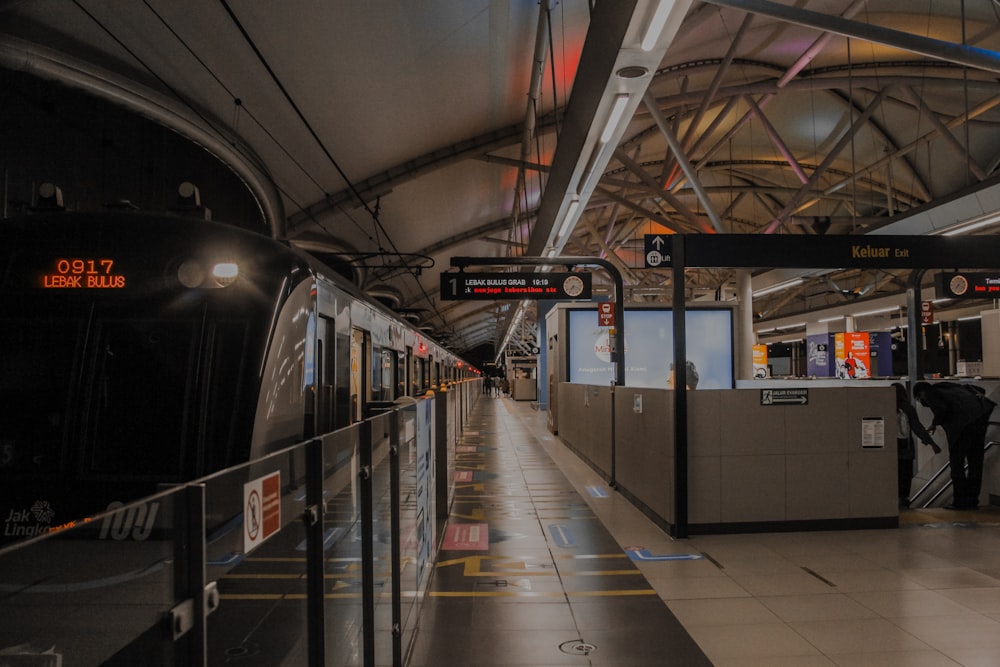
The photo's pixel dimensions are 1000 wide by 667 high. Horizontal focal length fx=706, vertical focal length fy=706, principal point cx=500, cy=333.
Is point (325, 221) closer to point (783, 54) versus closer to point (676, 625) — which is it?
point (783, 54)

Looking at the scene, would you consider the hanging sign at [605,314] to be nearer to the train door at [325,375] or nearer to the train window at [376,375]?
A: the train window at [376,375]

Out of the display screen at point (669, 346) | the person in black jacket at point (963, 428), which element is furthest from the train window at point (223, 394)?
the display screen at point (669, 346)

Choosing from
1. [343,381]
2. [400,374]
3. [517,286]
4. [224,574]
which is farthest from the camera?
[400,374]

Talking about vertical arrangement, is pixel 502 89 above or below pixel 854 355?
above

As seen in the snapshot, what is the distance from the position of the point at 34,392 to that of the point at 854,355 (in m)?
22.4

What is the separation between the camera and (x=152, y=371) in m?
5.23

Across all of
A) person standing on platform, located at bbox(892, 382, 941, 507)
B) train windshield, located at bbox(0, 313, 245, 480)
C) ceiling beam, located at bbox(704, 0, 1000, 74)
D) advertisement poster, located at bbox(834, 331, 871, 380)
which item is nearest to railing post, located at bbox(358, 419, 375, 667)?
train windshield, located at bbox(0, 313, 245, 480)

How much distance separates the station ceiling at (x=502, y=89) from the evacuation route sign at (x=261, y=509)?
4.14 meters

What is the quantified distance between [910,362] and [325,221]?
15.2 metres

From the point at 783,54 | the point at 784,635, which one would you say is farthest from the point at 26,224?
the point at 783,54

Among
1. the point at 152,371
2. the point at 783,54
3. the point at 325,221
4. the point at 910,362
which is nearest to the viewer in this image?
the point at 152,371

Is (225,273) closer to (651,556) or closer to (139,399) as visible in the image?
(139,399)

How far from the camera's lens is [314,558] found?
2.25 m

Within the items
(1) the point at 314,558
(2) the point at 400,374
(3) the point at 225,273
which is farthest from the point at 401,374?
(1) the point at 314,558
